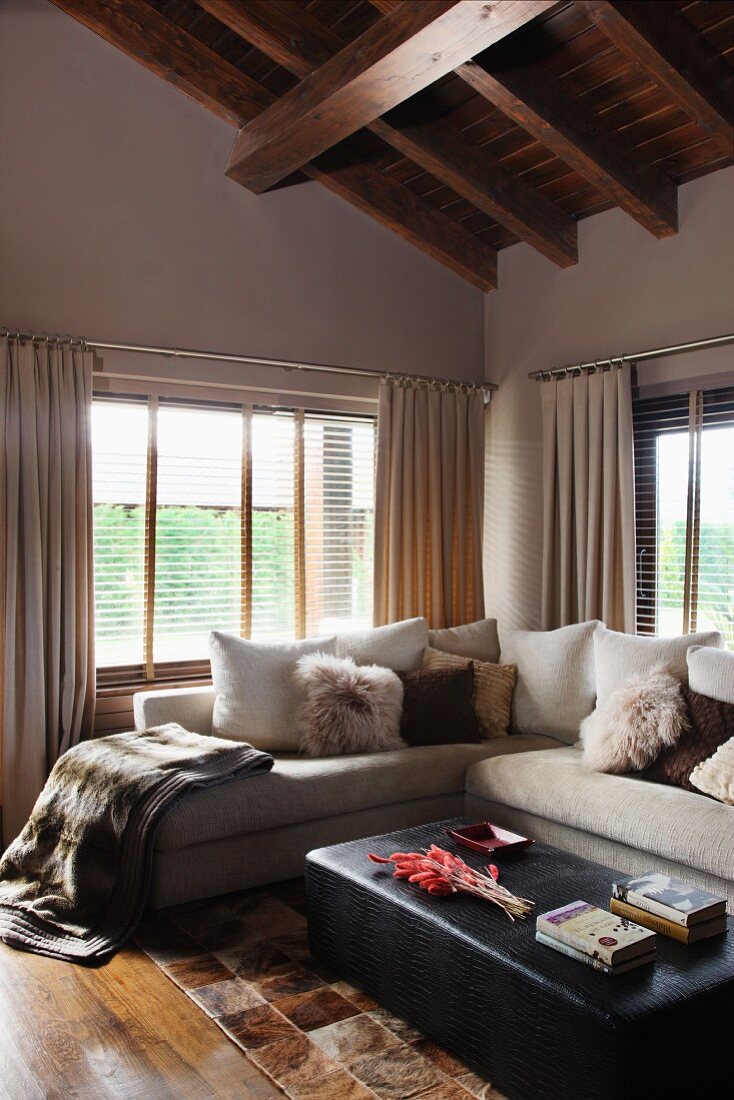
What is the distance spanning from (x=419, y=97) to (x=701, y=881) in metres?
3.30

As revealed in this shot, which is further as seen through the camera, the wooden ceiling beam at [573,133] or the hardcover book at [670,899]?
the wooden ceiling beam at [573,133]

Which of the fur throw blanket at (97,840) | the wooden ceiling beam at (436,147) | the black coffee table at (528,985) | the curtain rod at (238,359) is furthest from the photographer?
the curtain rod at (238,359)

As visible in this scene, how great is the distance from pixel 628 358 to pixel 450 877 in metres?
2.75

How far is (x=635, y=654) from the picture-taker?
379 cm

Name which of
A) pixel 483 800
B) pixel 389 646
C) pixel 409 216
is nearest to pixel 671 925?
pixel 483 800

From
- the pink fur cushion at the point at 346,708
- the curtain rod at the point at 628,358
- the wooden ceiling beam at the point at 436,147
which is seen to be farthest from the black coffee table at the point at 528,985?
the wooden ceiling beam at the point at 436,147

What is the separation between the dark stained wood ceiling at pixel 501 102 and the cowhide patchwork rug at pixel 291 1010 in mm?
2971

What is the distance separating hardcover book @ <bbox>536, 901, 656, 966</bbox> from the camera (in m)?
2.11

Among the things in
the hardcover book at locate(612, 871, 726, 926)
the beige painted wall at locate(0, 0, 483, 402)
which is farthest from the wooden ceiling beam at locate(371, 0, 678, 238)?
the hardcover book at locate(612, 871, 726, 926)

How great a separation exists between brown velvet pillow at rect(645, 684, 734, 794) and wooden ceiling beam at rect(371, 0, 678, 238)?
2134mm

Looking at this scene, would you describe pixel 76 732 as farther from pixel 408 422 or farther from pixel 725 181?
pixel 725 181

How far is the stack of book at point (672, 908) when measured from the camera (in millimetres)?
2256

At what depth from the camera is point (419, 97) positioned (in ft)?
13.4

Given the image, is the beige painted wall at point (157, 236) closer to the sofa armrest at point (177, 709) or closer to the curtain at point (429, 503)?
the curtain at point (429, 503)
